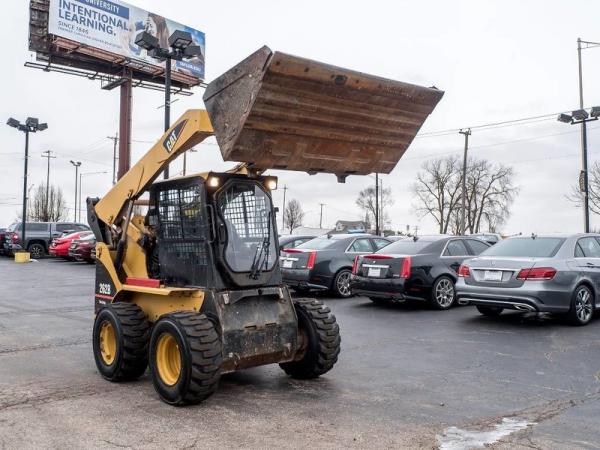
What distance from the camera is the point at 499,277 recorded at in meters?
9.97

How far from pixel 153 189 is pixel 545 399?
4615 millimetres

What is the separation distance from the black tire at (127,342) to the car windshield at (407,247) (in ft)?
23.4

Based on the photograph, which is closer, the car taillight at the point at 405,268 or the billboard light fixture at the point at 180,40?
the car taillight at the point at 405,268

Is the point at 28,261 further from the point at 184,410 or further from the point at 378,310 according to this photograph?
the point at 184,410

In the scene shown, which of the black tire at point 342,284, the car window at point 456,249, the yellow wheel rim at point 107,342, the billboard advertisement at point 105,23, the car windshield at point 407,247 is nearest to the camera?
the yellow wheel rim at point 107,342

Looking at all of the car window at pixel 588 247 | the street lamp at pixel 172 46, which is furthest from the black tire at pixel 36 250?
the car window at pixel 588 247

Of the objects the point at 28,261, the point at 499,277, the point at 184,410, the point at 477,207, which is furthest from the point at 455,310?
the point at 477,207

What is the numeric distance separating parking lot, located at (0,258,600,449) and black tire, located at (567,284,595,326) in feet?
0.64

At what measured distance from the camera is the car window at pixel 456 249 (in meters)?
12.6

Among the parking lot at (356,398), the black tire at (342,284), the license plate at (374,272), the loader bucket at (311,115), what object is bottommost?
the parking lot at (356,398)

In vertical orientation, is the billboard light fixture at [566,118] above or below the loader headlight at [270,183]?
above

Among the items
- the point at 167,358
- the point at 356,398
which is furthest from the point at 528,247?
the point at 167,358

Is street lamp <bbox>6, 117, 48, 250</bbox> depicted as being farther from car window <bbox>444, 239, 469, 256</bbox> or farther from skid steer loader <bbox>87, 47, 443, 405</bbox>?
A: skid steer loader <bbox>87, 47, 443, 405</bbox>

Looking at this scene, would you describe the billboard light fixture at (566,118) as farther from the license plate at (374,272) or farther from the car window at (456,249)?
the license plate at (374,272)
